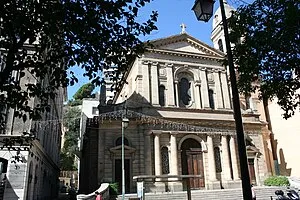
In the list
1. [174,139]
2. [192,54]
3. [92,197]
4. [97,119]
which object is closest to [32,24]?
[92,197]

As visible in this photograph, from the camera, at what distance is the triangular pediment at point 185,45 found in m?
29.0

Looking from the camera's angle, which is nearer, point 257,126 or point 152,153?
point 152,153

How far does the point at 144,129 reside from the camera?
81.8 ft

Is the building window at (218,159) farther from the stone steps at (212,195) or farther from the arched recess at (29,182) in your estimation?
the arched recess at (29,182)

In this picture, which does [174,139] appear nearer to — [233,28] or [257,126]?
[257,126]

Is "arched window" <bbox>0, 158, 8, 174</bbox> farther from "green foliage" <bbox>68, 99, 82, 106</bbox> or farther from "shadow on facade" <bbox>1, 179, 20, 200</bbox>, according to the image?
"green foliage" <bbox>68, 99, 82, 106</bbox>

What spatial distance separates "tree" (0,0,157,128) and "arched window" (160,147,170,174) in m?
18.6

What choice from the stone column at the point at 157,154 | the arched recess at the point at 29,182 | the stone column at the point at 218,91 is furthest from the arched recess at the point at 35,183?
the stone column at the point at 218,91

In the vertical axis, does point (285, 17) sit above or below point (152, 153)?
above

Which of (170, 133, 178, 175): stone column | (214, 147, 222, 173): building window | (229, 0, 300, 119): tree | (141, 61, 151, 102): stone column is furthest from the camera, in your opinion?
(141, 61, 151, 102): stone column

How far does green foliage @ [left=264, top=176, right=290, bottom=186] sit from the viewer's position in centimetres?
2497

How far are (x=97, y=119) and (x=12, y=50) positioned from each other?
18265 millimetres

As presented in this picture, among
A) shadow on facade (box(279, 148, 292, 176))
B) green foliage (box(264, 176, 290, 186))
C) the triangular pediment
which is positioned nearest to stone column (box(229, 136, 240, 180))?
green foliage (box(264, 176, 290, 186))

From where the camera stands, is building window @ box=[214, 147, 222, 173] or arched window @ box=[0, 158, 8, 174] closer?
arched window @ box=[0, 158, 8, 174]
